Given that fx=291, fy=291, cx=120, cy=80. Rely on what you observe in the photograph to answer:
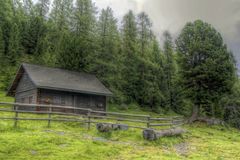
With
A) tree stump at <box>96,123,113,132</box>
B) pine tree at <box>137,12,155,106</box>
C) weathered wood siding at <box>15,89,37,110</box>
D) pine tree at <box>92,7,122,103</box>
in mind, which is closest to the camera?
tree stump at <box>96,123,113,132</box>

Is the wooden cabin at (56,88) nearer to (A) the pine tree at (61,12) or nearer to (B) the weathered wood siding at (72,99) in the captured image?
(B) the weathered wood siding at (72,99)

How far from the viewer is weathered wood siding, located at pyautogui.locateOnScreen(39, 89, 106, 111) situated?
31.1m

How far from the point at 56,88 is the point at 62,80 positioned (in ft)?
8.27

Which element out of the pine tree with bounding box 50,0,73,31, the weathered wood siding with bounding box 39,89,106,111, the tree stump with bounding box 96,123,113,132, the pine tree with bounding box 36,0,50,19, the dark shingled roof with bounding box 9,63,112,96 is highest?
the pine tree with bounding box 36,0,50,19

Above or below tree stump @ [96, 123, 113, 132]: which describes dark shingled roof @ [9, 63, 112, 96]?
above

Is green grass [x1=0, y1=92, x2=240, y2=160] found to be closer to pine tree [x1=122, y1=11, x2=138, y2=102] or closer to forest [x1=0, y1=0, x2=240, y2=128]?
forest [x1=0, y1=0, x2=240, y2=128]

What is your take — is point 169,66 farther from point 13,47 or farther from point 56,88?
point 56,88

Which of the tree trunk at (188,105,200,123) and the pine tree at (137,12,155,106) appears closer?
the tree trunk at (188,105,200,123)

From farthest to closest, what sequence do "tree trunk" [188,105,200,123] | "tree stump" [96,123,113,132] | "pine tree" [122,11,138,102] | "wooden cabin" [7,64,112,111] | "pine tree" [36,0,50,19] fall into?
"pine tree" [36,0,50,19], "pine tree" [122,11,138,102], "tree trunk" [188,105,200,123], "wooden cabin" [7,64,112,111], "tree stump" [96,123,113,132]

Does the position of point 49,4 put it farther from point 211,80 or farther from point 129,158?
point 129,158

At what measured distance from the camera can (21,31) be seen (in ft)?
212

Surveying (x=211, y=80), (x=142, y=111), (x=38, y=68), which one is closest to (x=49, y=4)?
(x=142, y=111)

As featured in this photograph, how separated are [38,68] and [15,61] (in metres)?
26.4

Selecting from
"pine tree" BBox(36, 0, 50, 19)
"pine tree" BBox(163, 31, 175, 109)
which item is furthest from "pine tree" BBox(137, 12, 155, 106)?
"pine tree" BBox(36, 0, 50, 19)
